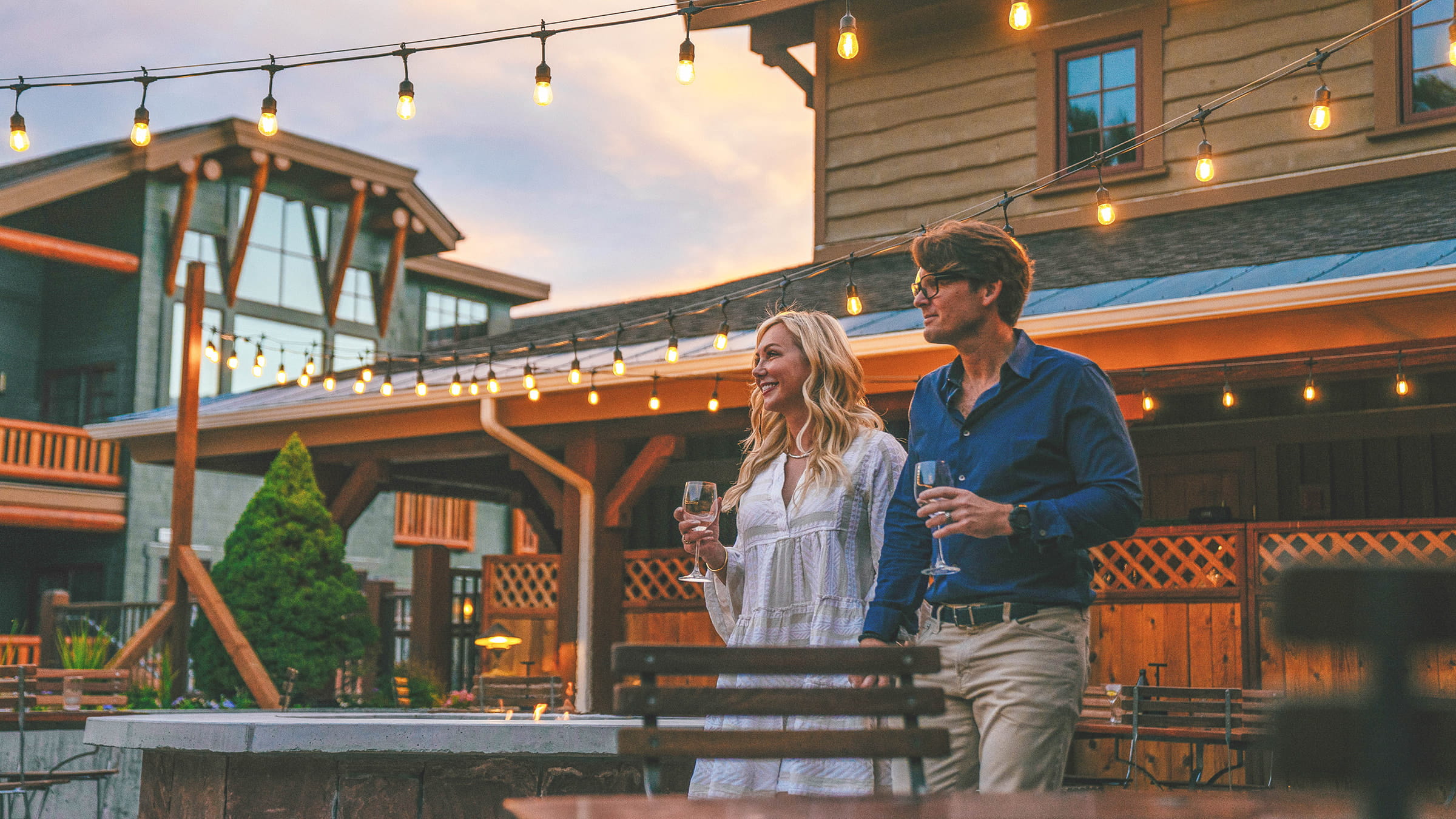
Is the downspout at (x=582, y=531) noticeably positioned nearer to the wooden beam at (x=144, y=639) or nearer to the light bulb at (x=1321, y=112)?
the wooden beam at (x=144, y=639)

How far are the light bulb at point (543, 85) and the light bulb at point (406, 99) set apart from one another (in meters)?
0.55

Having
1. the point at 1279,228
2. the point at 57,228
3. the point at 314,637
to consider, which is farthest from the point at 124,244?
the point at 1279,228

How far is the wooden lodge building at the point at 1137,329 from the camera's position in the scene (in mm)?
7637

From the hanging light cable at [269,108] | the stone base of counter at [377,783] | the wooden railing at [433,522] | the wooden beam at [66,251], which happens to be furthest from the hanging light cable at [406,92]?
the wooden railing at [433,522]

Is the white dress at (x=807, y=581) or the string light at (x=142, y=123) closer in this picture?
the white dress at (x=807, y=581)

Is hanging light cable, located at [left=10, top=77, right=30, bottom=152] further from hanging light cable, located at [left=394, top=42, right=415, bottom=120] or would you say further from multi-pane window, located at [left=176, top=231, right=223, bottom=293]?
multi-pane window, located at [left=176, top=231, right=223, bottom=293]

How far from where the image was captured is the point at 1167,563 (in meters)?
9.34

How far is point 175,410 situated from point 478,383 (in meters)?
4.15

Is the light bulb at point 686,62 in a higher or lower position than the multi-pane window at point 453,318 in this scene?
lower

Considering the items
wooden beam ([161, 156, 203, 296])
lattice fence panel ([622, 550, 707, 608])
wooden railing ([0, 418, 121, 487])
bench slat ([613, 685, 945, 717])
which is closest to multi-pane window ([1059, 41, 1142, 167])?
lattice fence panel ([622, 550, 707, 608])

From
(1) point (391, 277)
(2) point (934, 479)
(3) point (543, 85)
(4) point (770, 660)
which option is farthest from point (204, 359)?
(4) point (770, 660)

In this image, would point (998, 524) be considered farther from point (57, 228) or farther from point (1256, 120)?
point (57, 228)

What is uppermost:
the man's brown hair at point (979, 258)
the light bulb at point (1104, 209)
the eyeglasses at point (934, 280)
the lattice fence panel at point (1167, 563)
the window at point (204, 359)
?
the window at point (204, 359)

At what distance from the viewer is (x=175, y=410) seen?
12.7 meters
